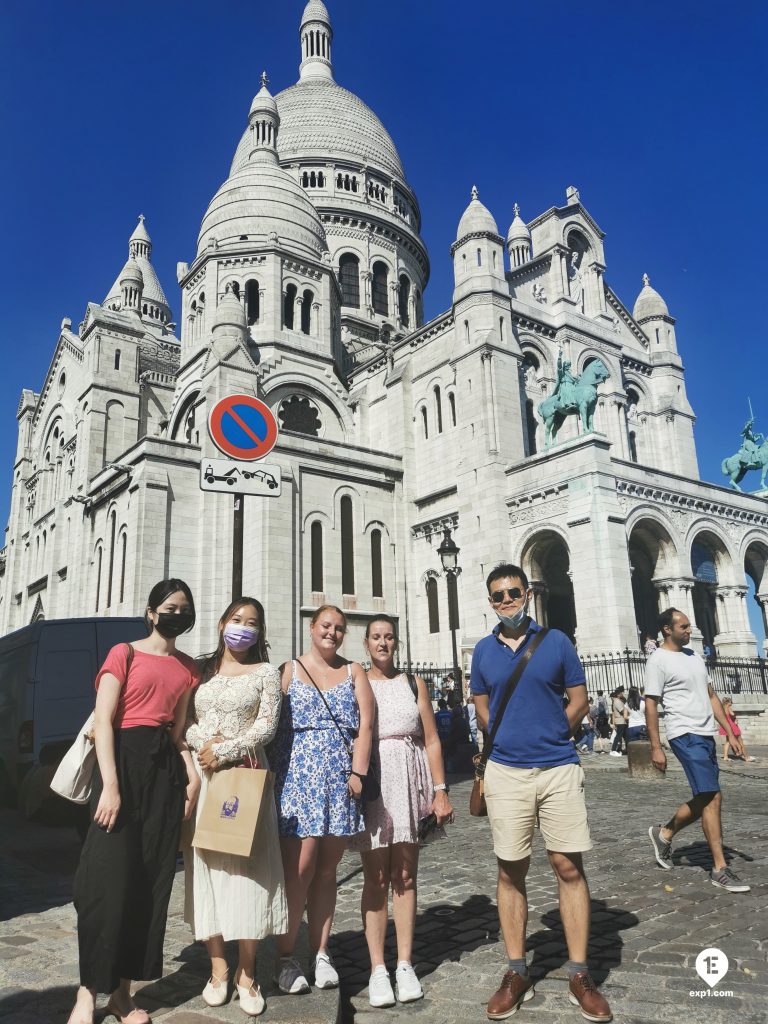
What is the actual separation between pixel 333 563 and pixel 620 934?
22.4 m

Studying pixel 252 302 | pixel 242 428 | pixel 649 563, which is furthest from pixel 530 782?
pixel 252 302

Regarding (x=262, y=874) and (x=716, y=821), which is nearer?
(x=262, y=874)

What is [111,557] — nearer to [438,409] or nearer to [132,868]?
[438,409]

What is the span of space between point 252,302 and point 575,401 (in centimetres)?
1517

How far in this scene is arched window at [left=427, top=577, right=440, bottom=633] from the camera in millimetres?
28109

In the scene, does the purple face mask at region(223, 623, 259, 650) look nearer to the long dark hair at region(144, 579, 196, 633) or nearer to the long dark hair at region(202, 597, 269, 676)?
the long dark hair at region(202, 597, 269, 676)

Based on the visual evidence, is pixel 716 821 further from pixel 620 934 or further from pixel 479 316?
pixel 479 316

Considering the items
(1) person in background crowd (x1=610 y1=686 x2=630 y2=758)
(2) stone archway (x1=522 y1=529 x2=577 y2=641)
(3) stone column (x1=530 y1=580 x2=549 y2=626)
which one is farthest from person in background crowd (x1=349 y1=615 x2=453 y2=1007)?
(3) stone column (x1=530 y1=580 x2=549 y2=626)

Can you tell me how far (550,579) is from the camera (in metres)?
27.8

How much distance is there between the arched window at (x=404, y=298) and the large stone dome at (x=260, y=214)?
9.33 metres

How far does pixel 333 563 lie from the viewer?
27.2 meters

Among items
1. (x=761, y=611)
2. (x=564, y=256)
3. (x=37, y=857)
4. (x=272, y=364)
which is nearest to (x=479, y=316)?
(x=564, y=256)

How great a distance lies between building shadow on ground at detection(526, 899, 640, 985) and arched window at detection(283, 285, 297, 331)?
30027 mm

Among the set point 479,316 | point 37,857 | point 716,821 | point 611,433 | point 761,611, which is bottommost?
point 37,857
